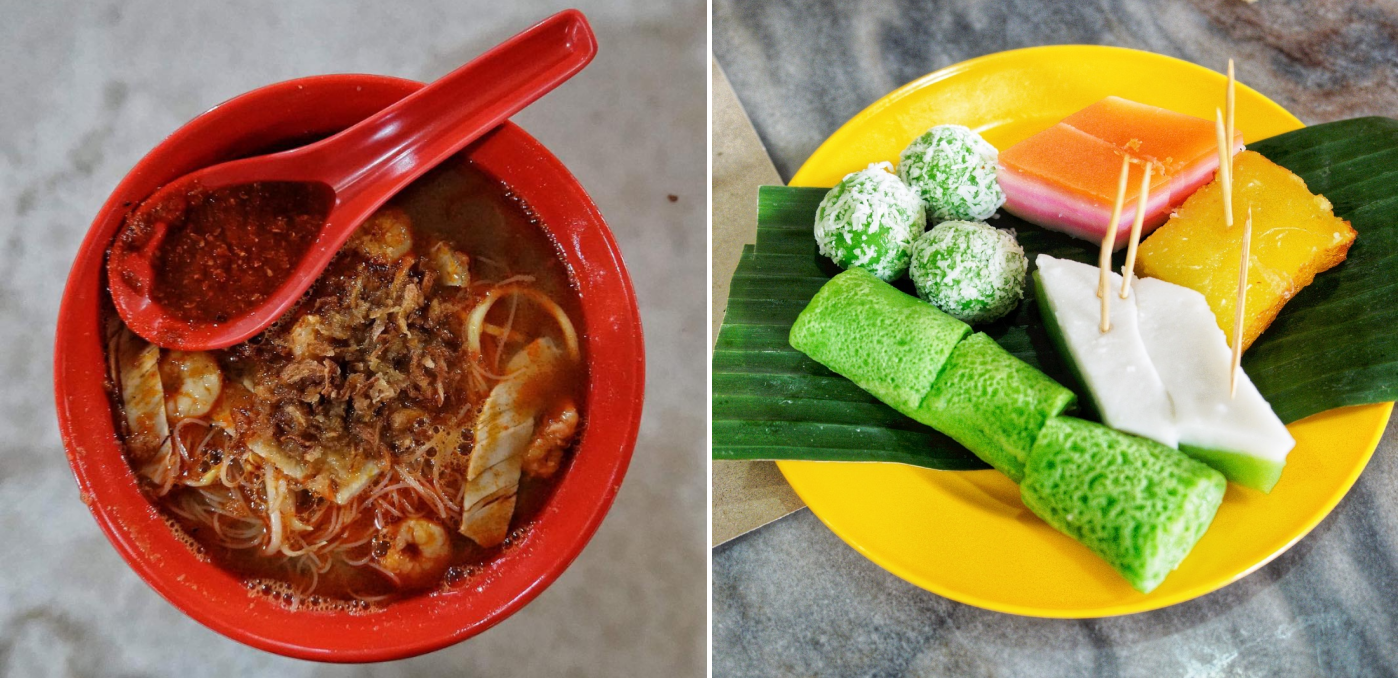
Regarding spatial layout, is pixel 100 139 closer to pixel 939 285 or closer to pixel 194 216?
pixel 194 216

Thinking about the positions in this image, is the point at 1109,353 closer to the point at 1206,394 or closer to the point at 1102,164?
the point at 1206,394

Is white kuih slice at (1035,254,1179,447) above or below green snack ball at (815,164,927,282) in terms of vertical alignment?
below

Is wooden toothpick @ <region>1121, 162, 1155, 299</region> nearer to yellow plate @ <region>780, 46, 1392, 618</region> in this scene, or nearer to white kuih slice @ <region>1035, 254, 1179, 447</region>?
white kuih slice @ <region>1035, 254, 1179, 447</region>

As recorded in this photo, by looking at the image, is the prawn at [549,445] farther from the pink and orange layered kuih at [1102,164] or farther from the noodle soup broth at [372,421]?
the pink and orange layered kuih at [1102,164]

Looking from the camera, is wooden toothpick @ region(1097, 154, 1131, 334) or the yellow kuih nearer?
wooden toothpick @ region(1097, 154, 1131, 334)

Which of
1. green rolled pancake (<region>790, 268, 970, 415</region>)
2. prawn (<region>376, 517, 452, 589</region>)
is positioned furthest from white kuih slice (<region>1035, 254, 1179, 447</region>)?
prawn (<region>376, 517, 452, 589</region>)

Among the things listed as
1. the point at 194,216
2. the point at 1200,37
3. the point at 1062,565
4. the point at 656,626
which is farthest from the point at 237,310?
the point at 1200,37

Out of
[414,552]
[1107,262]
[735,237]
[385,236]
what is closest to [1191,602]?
[1107,262]

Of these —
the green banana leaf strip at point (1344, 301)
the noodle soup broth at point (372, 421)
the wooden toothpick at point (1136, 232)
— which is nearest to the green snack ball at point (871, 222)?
the wooden toothpick at point (1136, 232)
